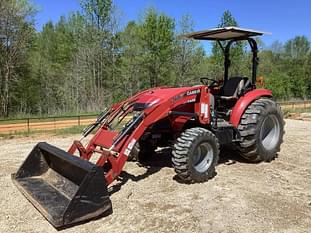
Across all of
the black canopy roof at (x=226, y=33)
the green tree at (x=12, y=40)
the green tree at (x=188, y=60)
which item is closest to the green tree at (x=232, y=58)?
the green tree at (x=188, y=60)

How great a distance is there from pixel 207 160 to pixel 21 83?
20.4 m

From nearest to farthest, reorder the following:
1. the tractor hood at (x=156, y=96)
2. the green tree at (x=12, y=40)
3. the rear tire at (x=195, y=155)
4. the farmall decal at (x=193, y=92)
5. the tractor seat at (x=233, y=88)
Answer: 1. the rear tire at (x=195, y=155)
2. the tractor hood at (x=156, y=96)
3. the farmall decal at (x=193, y=92)
4. the tractor seat at (x=233, y=88)
5. the green tree at (x=12, y=40)

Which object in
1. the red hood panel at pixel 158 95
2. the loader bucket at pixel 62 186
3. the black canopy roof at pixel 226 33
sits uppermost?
the black canopy roof at pixel 226 33

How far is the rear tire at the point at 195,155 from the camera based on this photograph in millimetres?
4734

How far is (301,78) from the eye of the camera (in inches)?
1406

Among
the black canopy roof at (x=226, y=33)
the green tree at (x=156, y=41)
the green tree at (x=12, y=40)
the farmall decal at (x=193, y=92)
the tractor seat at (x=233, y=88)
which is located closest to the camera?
the farmall decal at (x=193, y=92)

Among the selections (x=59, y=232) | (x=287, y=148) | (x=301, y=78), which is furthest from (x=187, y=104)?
(x=301, y=78)

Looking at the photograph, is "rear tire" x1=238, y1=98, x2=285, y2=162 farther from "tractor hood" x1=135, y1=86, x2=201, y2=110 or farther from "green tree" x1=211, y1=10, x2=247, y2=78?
"green tree" x1=211, y1=10, x2=247, y2=78

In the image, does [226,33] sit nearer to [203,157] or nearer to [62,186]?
[203,157]

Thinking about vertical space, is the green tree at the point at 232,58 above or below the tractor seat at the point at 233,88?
above

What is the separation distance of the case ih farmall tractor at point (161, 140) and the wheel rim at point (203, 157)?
15 mm

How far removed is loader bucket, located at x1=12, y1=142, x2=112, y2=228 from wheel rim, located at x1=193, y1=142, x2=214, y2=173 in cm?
164

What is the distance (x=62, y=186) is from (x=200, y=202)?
176cm

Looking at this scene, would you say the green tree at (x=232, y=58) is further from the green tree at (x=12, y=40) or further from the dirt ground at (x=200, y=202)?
the dirt ground at (x=200, y=202)
